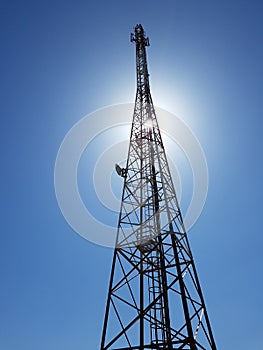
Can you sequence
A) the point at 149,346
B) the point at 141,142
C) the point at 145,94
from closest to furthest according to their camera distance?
the point at 149,346, the point at 141,142, the point at 145,94

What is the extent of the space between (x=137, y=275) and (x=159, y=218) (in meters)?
3.09

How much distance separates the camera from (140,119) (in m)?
20.1

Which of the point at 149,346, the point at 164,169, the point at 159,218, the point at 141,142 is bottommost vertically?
the point at 149,346

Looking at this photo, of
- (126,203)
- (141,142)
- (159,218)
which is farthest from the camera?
(141,142)

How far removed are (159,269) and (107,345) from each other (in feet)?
13.2

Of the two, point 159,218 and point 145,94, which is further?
point 145,94

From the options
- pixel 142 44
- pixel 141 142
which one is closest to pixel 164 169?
pixel 141 142

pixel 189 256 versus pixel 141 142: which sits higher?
pixel 141 142

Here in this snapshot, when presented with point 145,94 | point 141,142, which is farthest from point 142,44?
point 141,142

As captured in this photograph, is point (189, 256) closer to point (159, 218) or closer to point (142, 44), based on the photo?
point (159, 218)

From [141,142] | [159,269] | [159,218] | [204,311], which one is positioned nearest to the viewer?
[204,311]

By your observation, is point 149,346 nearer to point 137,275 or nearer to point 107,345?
point 107,345

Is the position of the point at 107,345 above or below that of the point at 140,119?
→ below

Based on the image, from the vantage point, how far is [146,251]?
14734 mm
